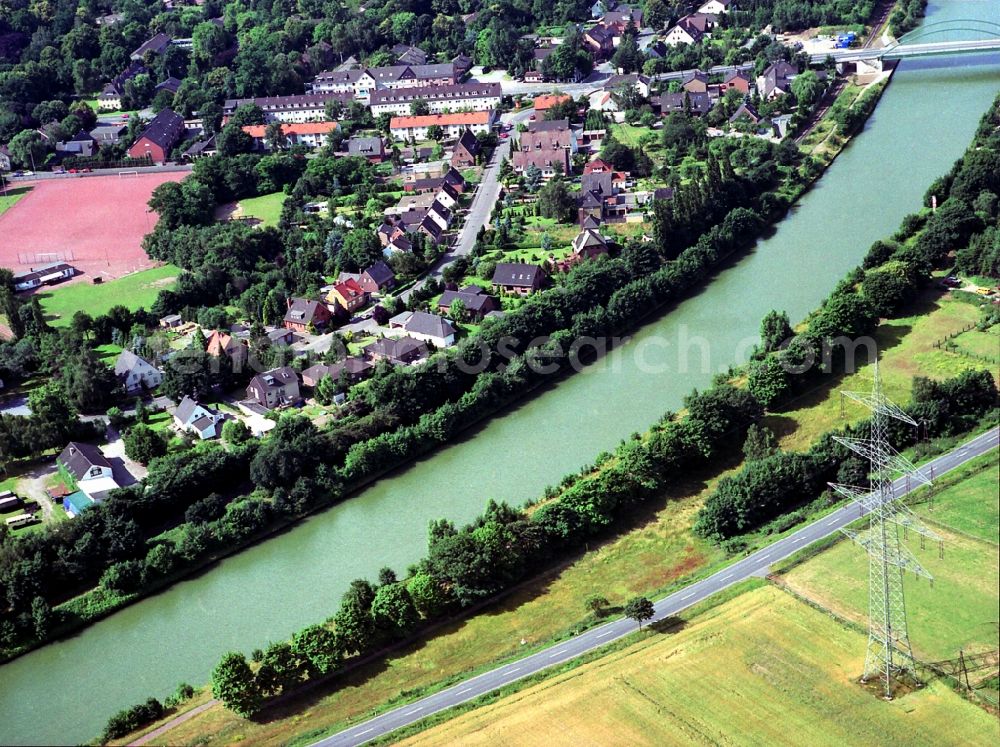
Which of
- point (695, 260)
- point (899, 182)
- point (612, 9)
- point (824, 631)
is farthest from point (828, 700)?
point (612, 9)

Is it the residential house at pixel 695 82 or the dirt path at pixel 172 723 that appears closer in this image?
the dirt path at pixel 172 723

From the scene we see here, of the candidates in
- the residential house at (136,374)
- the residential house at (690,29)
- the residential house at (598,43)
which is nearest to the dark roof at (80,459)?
the residential house at (136,374)

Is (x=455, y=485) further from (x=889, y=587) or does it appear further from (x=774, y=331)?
(x=889, y=587)

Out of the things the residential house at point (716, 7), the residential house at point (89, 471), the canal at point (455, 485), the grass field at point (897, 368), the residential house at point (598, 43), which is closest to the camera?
the canal at point (455, 485)

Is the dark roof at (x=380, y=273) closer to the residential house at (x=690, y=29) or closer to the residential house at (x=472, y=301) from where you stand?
the residential house at (x=472, y=301)

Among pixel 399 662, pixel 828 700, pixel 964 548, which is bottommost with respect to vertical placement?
pixel 399 662

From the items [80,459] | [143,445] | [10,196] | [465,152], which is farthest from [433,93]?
[80,459]

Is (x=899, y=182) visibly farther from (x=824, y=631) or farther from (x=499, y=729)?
(x=499, y=729)

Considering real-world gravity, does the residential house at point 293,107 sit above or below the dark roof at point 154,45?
below
